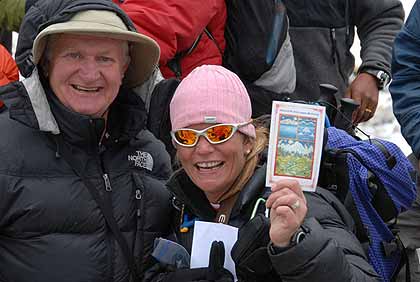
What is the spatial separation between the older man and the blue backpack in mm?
782

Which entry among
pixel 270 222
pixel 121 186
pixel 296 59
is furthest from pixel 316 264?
pixel 296 59

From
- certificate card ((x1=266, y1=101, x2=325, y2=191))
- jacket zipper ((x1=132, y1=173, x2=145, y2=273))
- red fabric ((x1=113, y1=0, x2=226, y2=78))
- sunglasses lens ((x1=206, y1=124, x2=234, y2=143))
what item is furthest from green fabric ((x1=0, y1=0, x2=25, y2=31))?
certificate card ((x1=266, y1=101, x2=325, y2=191))

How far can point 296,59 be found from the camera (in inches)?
184

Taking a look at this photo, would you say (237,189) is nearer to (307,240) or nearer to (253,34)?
(307,240)

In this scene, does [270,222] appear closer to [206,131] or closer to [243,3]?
[206,131]

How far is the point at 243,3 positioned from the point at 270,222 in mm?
1762

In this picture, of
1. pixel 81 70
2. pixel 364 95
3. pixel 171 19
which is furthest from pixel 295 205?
pixel 364 95

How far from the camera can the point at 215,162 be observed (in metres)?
3.07

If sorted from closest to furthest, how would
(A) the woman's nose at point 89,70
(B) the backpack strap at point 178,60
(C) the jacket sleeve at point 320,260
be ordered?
(C) the jacket sleeve at point 320,260 < (A) the woman's nose at point 89,70 < (B) the backpack strap at point 178,60

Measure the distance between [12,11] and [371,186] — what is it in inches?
110

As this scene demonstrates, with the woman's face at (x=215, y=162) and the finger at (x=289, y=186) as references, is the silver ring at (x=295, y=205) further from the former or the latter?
the woman's face at (x=215, y=162)

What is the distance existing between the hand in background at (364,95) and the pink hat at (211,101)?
1.66 m

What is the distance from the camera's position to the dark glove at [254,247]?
2715mm

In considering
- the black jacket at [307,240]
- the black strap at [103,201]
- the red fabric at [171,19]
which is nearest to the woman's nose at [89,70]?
the black strap at [103,201]
